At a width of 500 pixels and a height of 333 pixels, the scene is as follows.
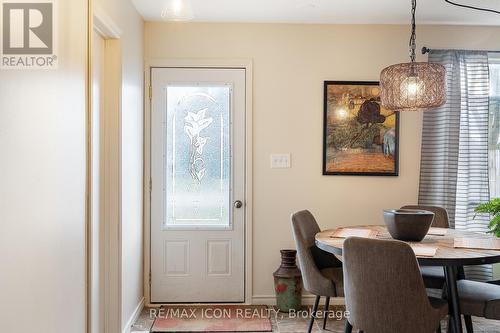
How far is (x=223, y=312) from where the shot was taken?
12.6ft

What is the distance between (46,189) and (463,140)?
3350mm

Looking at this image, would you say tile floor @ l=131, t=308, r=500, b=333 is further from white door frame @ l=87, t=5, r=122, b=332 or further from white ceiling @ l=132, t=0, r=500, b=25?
white ceiling @ l=132, t=0, r=500, b=25

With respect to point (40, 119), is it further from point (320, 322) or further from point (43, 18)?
point (320, 322)

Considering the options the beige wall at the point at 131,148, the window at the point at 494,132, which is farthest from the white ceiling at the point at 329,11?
the window at the point at 494,132

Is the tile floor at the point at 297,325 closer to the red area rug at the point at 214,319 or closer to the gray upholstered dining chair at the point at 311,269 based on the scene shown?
the red area rug at the point at 214,319

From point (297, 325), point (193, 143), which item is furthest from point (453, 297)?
point (193, 143)

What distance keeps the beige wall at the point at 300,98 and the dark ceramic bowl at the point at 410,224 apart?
1.29 m

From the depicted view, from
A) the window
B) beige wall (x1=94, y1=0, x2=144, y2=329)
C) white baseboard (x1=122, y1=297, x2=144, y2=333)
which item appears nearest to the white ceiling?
beige wall (x1=94, y1=0, x2=144, y2=329)

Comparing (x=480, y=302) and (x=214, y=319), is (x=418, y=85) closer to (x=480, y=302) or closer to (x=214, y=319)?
(x=480, y=302)

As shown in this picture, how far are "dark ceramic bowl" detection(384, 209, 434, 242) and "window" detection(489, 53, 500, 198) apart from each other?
1.69 meters

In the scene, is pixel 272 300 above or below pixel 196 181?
below

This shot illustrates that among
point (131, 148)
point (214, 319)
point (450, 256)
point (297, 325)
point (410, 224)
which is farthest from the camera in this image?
point (214, 319)

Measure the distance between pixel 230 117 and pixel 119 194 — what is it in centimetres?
131

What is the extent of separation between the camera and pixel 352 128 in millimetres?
4004
